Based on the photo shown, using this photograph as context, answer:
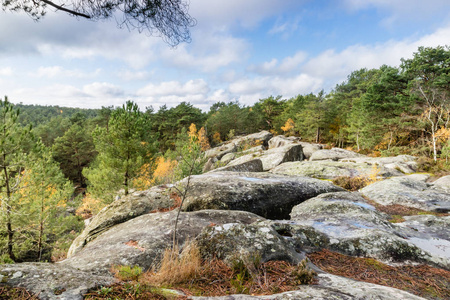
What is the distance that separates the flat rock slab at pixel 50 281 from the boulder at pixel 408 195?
32.2ft

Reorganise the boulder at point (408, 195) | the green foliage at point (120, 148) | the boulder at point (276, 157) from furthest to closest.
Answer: the boulder at point (276, 157) → the green foliage at point (120, 148) → the boulder at point (408, 195)

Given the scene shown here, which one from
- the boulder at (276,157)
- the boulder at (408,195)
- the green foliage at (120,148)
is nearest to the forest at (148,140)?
the green foliage at (120,148)

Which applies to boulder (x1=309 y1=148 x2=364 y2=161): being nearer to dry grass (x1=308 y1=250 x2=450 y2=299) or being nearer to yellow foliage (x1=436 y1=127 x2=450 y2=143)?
yellow foliage (x1=436 y1=127 x2=450 y2=143)

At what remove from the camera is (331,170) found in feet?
56.7

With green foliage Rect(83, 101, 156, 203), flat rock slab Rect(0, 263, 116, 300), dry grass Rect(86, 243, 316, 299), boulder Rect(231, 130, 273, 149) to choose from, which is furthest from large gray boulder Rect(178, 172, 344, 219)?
boulder Rect(231, 130, 273, 149)

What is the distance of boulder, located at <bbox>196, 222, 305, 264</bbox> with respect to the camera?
2.89 metres

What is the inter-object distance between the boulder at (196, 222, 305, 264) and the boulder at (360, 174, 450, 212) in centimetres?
738

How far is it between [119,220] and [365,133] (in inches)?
1445

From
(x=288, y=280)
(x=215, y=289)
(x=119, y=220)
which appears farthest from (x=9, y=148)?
(x=288, y=280)

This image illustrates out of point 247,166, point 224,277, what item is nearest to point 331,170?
point 247,166

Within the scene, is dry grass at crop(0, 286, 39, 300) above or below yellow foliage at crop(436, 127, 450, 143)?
below

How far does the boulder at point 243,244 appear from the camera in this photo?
289 cm

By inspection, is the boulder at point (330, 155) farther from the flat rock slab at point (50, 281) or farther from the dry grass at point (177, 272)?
the flat rock slab at point (50, 281)

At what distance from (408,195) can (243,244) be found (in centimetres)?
891
